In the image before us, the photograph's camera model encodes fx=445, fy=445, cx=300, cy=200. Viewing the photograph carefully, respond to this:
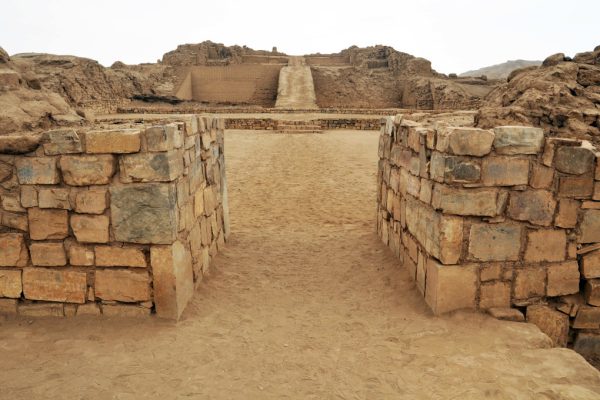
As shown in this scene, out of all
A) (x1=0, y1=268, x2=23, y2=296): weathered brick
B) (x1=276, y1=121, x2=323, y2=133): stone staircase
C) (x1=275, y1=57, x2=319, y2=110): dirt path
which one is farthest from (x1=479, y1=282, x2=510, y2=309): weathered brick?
(x1=275, y1=57, x2=319, y2=110): dirt path

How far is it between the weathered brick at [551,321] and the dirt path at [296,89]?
68.9 ft

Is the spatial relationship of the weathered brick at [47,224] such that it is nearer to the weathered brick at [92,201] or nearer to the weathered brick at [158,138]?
the weathered brick at [92,201]

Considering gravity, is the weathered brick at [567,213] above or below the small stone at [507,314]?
above

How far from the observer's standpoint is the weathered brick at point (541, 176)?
3996mm

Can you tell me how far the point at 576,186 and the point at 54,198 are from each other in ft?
15.4

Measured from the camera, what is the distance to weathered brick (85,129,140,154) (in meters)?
3.83

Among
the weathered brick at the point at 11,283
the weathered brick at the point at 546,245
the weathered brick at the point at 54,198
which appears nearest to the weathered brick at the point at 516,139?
the weathered brick at the point at 546,245

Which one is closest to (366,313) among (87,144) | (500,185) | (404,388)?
(404,388)

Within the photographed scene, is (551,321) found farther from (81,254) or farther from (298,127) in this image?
(298,127)

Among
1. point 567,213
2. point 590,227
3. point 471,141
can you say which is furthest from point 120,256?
point 590,227

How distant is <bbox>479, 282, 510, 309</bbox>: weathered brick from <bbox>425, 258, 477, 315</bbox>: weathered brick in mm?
84

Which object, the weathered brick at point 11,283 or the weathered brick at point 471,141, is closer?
the weathered brick at point 471,141

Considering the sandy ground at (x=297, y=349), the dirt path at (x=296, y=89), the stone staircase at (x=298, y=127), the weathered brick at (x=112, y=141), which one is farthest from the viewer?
the dirt path at (x=296, y=89)

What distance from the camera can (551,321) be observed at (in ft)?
14.0
